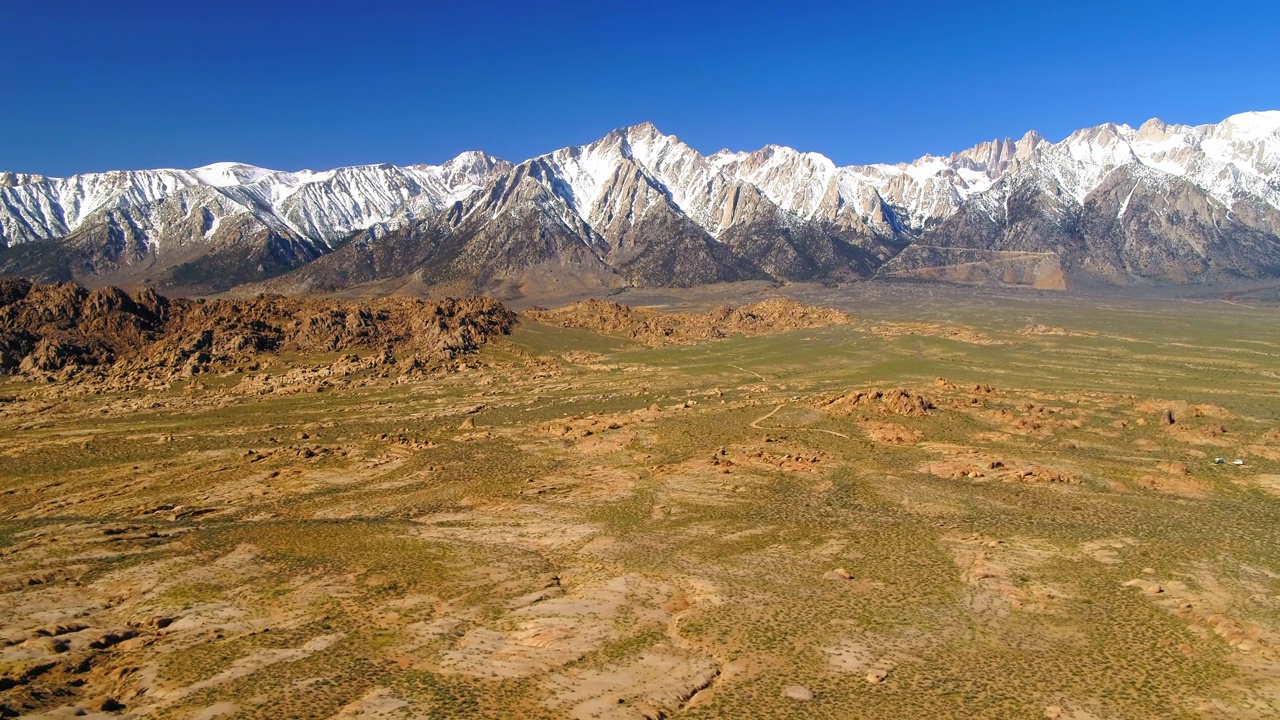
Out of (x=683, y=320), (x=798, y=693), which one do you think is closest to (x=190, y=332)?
(x=683, y=320)

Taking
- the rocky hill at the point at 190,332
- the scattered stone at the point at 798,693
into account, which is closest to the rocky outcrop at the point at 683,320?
the rocky hill at the point at 190,332

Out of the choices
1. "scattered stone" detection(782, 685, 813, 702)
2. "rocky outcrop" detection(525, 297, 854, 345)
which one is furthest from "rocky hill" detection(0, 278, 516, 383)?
"scattered stone" detection(782, 685, 813, 702)

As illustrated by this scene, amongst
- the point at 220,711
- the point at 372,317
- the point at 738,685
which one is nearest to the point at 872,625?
the point at 738,685

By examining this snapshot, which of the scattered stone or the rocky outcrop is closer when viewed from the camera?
the scattered stone

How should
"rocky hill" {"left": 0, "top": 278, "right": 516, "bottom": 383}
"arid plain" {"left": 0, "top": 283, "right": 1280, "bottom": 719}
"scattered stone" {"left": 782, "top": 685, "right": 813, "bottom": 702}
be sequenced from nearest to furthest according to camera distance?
"scattered stone" {"left": 782, "top": 685, "right": 813, "bottom": 702}, "arid plain" {"left": 0, "top": 283, "right": 1280, "bottom": 719}, "rocky hill" {"left": 0, "top": 278, "right": 516, "bottom": 383}

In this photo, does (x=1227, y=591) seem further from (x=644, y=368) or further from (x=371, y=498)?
(x=644, y=368)

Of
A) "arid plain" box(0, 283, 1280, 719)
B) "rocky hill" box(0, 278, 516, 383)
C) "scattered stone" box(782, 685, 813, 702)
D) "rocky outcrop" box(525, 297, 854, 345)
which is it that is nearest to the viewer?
"scattered stone" box(782, 685, 813, 702)

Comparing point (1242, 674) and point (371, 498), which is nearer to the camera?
point (1242, 674)

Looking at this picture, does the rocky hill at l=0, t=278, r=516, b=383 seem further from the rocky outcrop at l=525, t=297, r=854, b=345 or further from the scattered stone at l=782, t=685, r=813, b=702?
the scattered stone at l=782, t=685, r=813, b=702

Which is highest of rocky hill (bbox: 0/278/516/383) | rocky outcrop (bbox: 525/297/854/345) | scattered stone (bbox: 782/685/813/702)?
rocky hill (bbox: 0/278/516/383)
